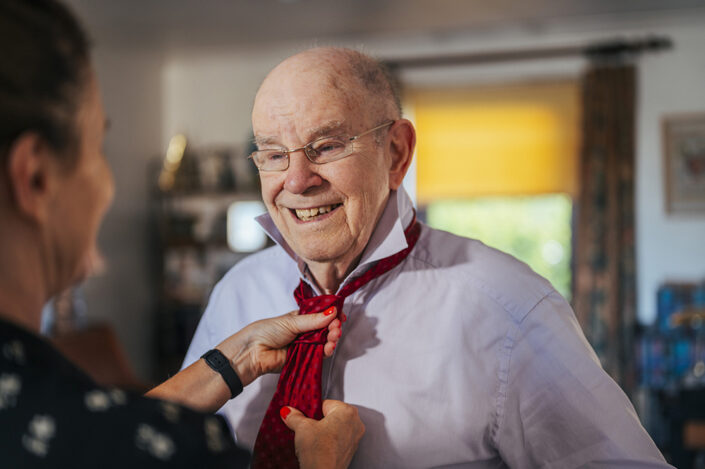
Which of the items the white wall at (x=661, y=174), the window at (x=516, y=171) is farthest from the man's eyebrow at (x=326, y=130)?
the white wall at (x=661, y=174)

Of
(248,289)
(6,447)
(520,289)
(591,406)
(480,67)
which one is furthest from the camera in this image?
(480,67)

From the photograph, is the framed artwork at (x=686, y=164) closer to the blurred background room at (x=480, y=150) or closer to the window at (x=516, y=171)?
the blurred background room at (x=480, y=150)

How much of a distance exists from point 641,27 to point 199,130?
418 centimetres

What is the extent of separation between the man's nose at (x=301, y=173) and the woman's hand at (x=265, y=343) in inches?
9.1

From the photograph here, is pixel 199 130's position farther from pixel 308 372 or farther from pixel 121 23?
pixel 308 372

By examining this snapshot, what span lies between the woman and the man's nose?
45 cm

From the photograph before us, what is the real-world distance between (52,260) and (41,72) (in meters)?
0.20

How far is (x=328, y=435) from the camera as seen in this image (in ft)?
3.28

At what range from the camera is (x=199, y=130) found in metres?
6.22

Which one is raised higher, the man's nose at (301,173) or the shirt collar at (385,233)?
the man's nose at (301,173)

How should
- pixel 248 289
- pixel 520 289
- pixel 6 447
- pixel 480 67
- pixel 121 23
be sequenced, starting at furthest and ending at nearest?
1. pixel 480 67
2. pixel 121 23
3. pixel 248 289
4. pixel 520 289
5. pixel 6 447

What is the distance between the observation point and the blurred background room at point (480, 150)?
499cm

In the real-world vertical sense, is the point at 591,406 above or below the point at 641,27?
below

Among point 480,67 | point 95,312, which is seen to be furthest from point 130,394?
point 480,67
